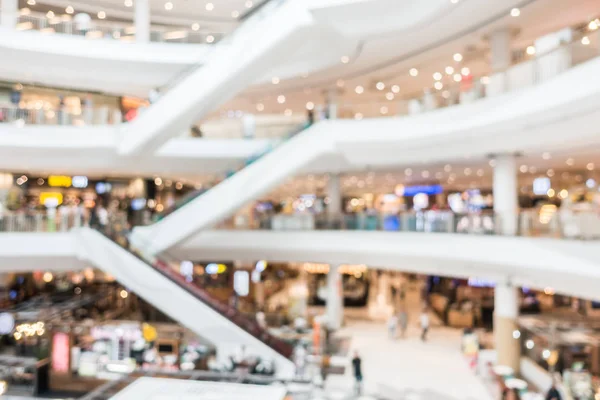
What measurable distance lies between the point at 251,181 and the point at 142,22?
7226mm

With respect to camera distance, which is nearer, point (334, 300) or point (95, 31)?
point (95, 31)

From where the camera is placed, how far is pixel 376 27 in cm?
1302

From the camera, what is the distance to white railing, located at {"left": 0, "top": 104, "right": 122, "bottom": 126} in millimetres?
16141

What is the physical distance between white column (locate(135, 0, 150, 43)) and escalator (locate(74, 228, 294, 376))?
24.4ft

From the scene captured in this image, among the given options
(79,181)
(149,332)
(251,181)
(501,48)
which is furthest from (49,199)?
(501,48)

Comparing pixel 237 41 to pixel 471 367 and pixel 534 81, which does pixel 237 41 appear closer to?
pixel 534 81

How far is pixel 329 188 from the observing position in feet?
65.3

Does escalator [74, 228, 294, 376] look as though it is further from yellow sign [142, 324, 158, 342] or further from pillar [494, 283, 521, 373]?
pillar [494, 283, 521, 373]

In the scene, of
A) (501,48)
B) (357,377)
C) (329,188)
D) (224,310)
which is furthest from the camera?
(329,188)

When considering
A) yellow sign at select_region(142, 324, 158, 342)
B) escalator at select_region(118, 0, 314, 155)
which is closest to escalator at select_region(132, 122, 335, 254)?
escalator at select_region(118, 0, 314, 155)

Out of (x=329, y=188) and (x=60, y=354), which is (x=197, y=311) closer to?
(x=60, y=354)

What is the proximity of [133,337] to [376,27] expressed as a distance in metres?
10.2

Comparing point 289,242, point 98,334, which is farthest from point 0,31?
point 289,242

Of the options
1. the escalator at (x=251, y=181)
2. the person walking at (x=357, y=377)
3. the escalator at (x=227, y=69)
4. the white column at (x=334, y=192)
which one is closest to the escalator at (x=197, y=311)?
the escalator at (x=251, y=181)
